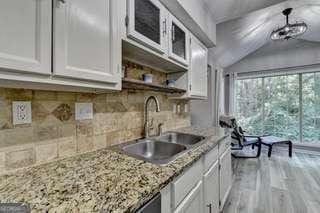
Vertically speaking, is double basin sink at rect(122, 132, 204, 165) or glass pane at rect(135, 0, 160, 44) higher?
glass pane at rect(135, 0, 160, 44)

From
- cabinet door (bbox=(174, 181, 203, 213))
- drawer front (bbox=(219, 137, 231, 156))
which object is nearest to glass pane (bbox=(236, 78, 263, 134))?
drawer front (bbox=(219, 137, 231, 156))

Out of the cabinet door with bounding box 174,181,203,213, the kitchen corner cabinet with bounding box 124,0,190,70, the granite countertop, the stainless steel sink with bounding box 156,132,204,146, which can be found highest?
the kitchen corner cabinet with bounding box 124,0,190,70

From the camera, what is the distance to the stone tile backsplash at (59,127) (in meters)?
0.82

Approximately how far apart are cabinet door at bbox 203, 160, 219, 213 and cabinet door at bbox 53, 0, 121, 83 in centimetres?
106

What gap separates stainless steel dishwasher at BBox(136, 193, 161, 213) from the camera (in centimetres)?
64

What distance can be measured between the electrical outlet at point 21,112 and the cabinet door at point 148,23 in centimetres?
71

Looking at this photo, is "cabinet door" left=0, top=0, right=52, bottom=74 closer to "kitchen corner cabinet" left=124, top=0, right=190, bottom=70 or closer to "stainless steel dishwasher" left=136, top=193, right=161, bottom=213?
"kitchen corner cabinet" left=124, top=0, right=190, bottom=70

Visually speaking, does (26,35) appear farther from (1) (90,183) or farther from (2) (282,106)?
(2) (282,106)

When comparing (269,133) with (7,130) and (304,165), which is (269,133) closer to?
(304,165)

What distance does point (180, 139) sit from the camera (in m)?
1.93

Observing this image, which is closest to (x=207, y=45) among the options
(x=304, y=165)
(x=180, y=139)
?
(x=180, y=139)

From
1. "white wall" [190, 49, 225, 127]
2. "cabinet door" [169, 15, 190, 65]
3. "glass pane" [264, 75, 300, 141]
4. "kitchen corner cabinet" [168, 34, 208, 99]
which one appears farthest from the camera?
"glass pane" [264, 75, 300, 141]

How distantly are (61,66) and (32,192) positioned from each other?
50 cm

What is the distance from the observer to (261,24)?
3545 millimetres
